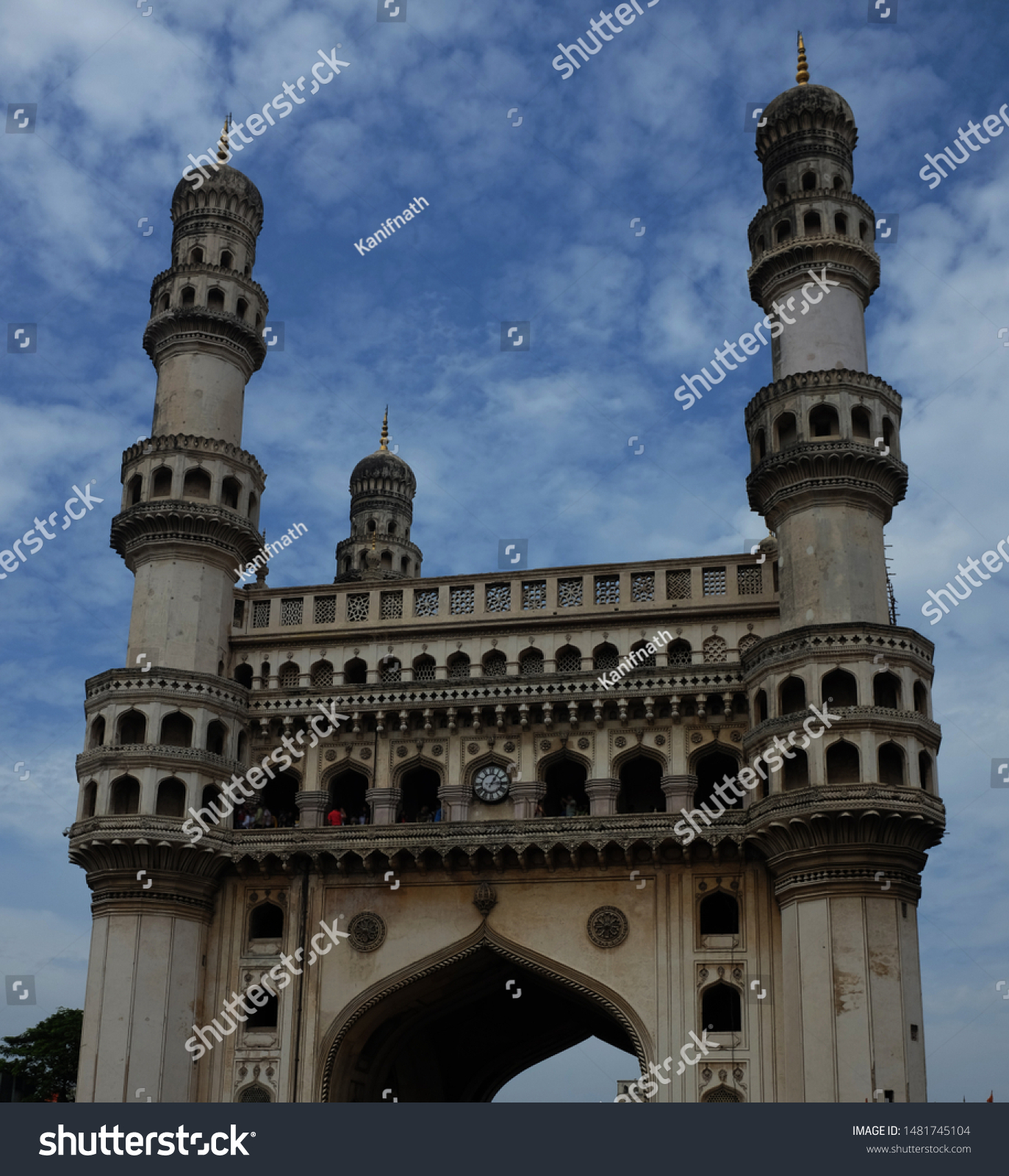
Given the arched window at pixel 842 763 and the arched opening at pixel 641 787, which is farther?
the arched opening at pixel 641 787

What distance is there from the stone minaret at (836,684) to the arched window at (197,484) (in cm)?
1279

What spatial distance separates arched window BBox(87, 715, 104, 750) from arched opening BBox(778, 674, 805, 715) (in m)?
14.8

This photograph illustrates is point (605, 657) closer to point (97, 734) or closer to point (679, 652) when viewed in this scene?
point (679, 652)

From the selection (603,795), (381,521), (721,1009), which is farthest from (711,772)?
(381,521)

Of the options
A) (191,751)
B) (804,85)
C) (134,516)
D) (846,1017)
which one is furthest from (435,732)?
(804,85)

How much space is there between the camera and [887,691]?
105 ft

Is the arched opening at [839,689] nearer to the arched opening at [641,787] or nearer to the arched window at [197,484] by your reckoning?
the arched opening at [641,787]

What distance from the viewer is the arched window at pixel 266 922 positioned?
34344 mm

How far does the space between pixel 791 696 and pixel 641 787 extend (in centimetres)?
452

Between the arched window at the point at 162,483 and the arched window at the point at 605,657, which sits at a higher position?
the arched window at the point at 162,483

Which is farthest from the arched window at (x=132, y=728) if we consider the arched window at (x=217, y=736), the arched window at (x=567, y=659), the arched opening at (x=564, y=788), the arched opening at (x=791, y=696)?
the arched opening at (x=791, y=696)

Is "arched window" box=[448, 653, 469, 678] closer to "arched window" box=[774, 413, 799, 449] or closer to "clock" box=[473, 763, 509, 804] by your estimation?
"clock" box=[473, 763, 509, 804]
